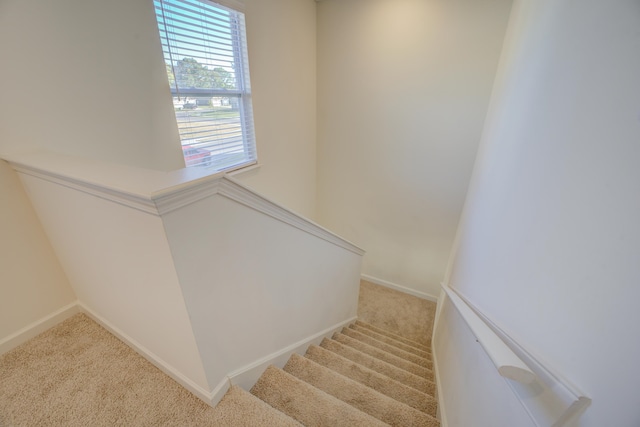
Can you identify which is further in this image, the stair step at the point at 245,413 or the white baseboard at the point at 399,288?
the white baseboard at the point at 399,288

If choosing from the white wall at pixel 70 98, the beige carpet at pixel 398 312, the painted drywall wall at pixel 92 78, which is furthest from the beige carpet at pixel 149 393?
the beige carpet at pixel 398 312

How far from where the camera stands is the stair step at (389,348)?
7.18ft

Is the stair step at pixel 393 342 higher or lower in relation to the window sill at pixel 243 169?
lower

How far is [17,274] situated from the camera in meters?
1.28

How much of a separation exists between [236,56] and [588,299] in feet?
8.41

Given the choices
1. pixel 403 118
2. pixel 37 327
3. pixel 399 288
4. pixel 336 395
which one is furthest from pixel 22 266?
pixel 399 288

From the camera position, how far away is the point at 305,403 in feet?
4.00

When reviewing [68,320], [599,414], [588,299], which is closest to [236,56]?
[68,320]

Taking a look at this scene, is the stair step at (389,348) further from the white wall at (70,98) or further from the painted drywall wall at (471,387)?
the white wall at (70,98)

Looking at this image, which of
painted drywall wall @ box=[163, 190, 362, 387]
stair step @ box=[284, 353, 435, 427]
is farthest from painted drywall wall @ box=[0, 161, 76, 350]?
stair step @ box=[284, 353, 435, 427]

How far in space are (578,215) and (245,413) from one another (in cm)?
135

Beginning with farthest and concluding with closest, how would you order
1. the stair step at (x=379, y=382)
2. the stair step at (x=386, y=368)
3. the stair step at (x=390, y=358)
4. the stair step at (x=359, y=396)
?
the stair step at (x=390, y=358) → the stair step at (x=386, y=368) → the stair step at (x=379, y=382) → the stair step at (x=359, y=396)

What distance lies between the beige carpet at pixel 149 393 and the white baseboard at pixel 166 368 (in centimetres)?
3

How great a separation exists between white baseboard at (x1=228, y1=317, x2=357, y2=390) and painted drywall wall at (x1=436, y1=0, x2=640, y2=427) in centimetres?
92
